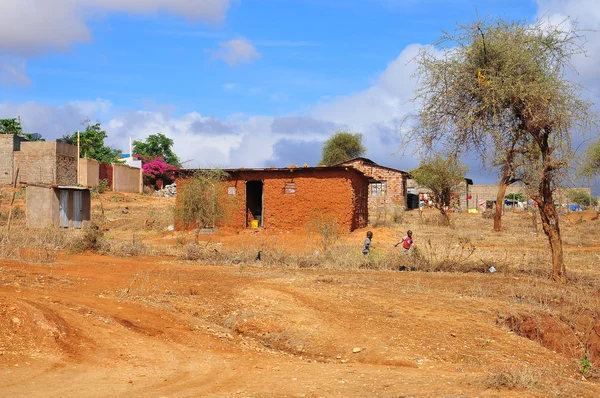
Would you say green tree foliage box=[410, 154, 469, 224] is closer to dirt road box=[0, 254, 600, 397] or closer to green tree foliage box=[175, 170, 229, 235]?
green tree foliage box=[175, 170, 229, 235]

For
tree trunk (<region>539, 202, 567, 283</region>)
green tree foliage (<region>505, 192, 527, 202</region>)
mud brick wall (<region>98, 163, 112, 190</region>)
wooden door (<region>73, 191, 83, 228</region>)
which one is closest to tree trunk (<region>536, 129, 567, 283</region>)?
tree trunk (<region>539, 202, 567, 283</region>)

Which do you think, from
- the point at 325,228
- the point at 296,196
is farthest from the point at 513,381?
the point at 296,196

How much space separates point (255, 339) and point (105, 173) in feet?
128

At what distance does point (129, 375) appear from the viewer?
654 cm

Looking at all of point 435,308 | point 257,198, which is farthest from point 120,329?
point 257,198

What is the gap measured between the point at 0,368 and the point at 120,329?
205cm

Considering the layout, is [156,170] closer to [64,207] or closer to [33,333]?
[64,207]

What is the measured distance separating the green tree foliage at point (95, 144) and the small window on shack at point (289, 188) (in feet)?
105

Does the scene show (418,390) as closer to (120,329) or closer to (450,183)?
(120,329)

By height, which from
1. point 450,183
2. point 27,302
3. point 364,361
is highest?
point 450,183

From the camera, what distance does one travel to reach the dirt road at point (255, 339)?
20.5 feet

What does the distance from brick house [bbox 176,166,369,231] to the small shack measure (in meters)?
4.56

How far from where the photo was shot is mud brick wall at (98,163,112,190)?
44769mm

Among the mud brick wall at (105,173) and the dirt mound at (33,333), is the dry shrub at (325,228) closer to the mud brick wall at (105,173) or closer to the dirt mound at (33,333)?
the dirt mound at (33,333)
